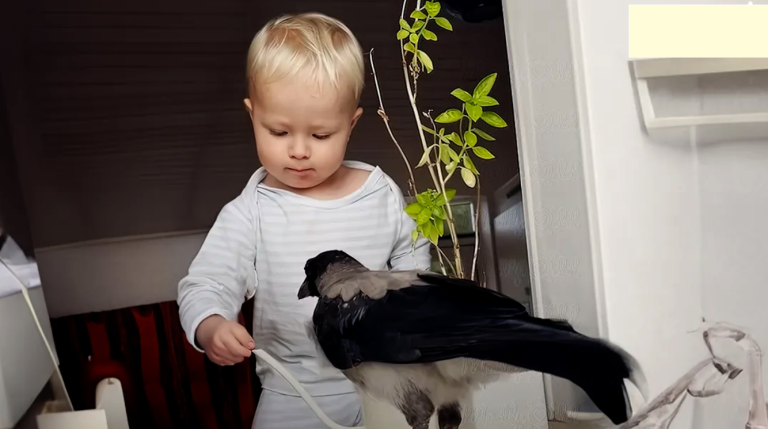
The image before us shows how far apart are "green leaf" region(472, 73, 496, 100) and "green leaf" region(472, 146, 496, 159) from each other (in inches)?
2.3

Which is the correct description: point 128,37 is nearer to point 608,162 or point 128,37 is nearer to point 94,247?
point 94,247

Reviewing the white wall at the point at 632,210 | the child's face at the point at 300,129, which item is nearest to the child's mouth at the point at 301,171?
the child's face at the point at 300,129

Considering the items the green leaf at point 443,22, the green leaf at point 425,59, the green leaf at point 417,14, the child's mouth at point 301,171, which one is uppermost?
the green leaf at point 417,14

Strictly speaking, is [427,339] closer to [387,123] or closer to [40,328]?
[387,123]

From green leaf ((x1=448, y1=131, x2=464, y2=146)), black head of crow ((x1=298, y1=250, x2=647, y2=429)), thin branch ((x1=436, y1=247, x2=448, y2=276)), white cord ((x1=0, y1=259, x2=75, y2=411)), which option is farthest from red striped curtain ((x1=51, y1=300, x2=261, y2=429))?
green leaf ((x1=448, y1=131, x2=464, y2=146))

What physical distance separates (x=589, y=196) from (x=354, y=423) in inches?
14.1

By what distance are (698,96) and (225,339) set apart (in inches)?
23.4

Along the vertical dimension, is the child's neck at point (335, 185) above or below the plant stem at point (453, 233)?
above

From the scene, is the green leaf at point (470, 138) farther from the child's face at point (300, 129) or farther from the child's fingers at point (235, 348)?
the child's fingers at point (235, 348)

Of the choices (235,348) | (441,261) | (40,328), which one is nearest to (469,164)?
(441,261)

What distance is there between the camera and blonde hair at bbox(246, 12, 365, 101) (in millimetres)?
708

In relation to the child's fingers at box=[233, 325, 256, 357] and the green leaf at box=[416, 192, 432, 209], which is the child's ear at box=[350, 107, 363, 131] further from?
the child's fingers at box=[233, 325, 256, 357]

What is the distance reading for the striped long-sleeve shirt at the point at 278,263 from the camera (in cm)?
71

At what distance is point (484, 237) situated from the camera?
78 centimetres
